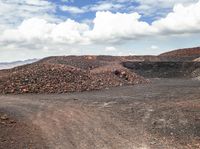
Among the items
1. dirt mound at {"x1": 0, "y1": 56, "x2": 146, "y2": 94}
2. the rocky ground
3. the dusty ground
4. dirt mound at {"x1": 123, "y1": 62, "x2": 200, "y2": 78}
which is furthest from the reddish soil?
the dusty ground

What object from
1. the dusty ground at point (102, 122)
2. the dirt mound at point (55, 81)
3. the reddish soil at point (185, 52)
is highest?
the reddish soil at point (185, 52)

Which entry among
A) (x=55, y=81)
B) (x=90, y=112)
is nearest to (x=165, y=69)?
(x=55, y=81)

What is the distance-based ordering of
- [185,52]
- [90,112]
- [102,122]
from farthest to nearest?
[185,52] → [90,112] → [102,122]

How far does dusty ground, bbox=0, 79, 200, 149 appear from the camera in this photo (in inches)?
612

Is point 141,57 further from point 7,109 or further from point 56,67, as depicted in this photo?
point 7,109

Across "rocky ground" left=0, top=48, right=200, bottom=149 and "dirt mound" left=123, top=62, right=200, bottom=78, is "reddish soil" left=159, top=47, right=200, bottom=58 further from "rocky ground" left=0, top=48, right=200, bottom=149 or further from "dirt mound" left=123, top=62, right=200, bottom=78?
"rocky ground" left=0, top=48, right=200, bottom=149

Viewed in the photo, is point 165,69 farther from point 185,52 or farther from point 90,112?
point 90,112

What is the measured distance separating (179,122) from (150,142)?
3039 millimetres

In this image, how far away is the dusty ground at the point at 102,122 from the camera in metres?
15.6

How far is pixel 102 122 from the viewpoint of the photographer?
735 inches

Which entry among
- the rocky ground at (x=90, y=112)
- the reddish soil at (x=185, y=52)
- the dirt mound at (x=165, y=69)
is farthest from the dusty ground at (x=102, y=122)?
the reddish soil at (x=185, y=52)

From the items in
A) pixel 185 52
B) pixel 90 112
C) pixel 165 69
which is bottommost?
pixel 90 112

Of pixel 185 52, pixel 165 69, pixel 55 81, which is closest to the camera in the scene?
pixel 55 81

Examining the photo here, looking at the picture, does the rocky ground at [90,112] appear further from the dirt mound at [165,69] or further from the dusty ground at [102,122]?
the dirt mound at [165,69]
